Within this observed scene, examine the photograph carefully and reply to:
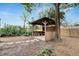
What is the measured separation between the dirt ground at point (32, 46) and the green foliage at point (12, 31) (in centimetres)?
4

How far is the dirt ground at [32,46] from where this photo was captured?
145 centimetres

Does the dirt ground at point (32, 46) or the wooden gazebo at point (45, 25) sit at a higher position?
the wooden gazebo at point (45, 25)

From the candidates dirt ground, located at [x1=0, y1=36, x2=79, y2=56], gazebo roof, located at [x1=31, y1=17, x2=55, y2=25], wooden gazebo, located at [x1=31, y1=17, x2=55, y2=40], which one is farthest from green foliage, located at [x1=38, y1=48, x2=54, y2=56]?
gazebo roof, located at [x1=31, y1=17, x2=55, y2=25]


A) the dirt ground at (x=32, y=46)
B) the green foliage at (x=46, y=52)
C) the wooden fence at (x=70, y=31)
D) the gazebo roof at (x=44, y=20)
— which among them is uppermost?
the gazebo roof at (x=44, y=20)

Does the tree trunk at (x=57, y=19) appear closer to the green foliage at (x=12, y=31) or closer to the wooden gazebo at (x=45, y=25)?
the wooden gazebo at (x=45, y=25)

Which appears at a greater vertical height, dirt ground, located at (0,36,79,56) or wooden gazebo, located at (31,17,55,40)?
wooden gazebo, located at (31,17,55,40)

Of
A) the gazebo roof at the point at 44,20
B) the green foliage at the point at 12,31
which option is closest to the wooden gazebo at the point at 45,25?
the gazebo roof at the point at 44,20

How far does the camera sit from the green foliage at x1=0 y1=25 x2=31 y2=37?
4.82 ft

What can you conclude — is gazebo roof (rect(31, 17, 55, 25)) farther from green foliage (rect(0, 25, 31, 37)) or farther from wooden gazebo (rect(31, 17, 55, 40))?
green foliage (rect(0, 25, 31, 37))

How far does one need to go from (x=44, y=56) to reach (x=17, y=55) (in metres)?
0.25

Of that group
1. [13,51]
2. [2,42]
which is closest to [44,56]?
Answer: [13,51]

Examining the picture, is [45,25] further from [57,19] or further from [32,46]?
[32,46]

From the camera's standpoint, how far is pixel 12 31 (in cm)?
148

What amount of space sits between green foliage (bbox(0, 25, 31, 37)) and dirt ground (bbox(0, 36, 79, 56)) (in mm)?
38
